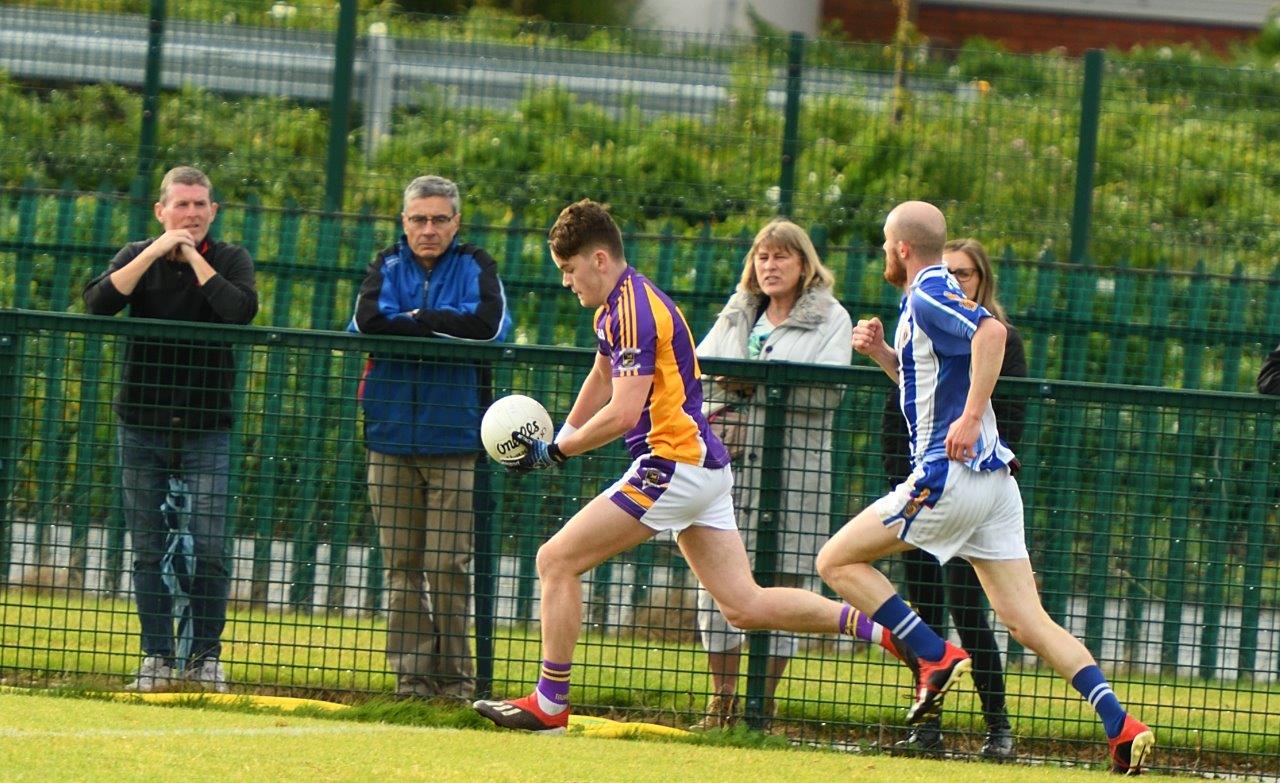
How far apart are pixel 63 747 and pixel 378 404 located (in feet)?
7.17

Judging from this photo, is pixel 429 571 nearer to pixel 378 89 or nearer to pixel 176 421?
pixel 176 421

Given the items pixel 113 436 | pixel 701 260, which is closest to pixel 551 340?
pixel 701 260

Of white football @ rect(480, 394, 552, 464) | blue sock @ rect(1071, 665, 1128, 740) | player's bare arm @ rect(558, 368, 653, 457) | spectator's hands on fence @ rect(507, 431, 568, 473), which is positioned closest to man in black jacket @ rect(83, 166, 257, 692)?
white football @ rect(480, 394, 552, 464)

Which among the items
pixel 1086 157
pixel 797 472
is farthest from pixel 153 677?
pixel 1086 157

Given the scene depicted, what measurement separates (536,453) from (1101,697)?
2.19 metres

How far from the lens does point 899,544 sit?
6.82 meters

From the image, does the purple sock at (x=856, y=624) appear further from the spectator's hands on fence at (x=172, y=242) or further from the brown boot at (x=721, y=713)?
the spectator's hands on fence at (x=172, y=242)

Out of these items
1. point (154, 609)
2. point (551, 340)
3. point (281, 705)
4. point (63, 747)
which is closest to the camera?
point (63, 747)

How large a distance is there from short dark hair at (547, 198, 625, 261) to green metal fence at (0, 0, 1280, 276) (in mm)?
4904

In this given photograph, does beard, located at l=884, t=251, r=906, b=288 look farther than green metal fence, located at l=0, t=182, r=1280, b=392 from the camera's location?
No

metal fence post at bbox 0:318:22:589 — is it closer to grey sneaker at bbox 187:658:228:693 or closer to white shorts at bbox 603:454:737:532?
grey sneaker at bbox 187:658:228:693

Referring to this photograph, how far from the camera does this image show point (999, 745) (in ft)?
24.9

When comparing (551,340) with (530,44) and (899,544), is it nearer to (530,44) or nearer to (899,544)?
(530,44)

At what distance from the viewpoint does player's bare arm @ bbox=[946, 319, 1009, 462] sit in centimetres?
655
